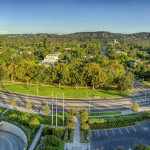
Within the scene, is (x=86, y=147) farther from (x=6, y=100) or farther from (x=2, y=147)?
A: (x=6, y=100)

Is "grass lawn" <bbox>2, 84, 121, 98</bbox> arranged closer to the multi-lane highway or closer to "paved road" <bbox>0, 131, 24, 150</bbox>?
the multi-lane highway

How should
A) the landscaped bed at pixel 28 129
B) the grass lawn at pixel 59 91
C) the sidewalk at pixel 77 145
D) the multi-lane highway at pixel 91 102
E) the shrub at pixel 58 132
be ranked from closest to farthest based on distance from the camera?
the sidewalk at pixel 77 145 < the landscaped bed at pixel 28 129 < the shrub at pixel 58 132 < the multi-lane highway at pixel 91 102 < the grass lawn at pixel 59 91

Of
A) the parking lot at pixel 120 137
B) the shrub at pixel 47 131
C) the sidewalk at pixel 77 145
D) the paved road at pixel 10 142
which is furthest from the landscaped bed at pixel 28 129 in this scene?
the parking lot at pixel 120 137

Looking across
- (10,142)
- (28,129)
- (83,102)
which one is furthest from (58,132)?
(83,102)

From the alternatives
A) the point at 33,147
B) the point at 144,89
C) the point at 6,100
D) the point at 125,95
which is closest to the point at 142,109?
the point at 125,95

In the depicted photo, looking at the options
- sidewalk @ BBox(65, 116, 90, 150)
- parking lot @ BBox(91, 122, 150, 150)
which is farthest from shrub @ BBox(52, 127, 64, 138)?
parking lot @ BBox(91, 122, 150, 150)

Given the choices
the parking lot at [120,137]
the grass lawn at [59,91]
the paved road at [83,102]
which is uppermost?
the grass lawn at [59,91]

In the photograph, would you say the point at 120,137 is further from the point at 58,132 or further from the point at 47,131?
the point at 47,131

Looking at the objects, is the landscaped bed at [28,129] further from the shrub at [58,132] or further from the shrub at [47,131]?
the shrub at [58,132]
